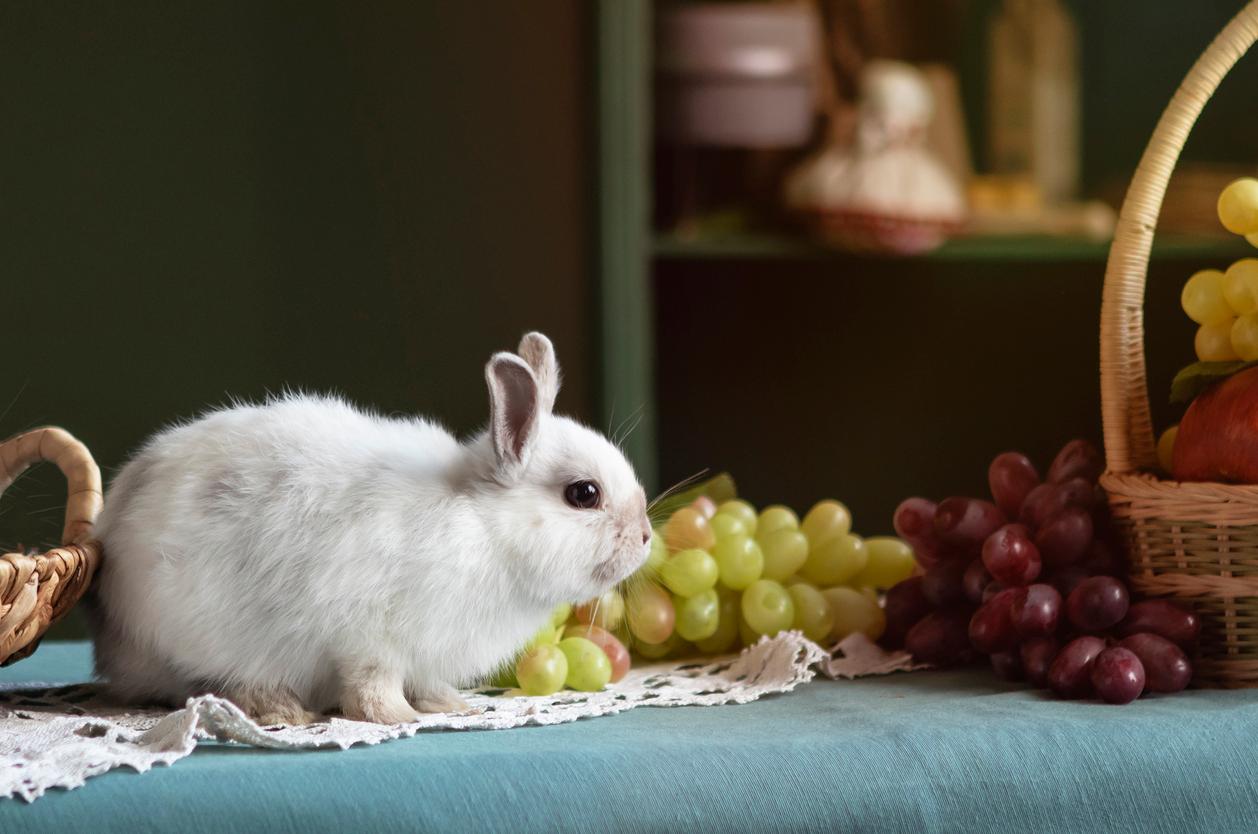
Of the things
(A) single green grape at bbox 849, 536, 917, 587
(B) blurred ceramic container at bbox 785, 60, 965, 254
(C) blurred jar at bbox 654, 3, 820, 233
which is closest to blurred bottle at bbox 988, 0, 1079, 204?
(B) blurred ceramic container at bbox 785, 60, 965, 254

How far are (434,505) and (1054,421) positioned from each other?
207 cm

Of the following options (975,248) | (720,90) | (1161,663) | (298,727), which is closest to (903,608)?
(1161,663)

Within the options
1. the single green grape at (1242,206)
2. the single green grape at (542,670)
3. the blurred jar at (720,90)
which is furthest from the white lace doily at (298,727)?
the blurred jar at (720,90)

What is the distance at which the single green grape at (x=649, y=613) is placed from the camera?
1.29m

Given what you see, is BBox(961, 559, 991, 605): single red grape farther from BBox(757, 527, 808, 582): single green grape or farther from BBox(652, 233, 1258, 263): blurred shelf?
BBox(652, 233, 1258, 263): blurred shelf

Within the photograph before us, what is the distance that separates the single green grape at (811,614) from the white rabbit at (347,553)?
240 millimetres

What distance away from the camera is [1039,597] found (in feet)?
3.86

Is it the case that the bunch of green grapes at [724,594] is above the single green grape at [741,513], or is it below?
below

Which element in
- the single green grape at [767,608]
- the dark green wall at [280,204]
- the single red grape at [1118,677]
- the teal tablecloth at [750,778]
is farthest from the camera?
the dark green wall at [280,204]

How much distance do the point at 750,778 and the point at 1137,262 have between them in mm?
602

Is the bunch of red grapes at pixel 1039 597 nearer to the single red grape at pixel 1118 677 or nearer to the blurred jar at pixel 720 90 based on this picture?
the single red grape at pixel 1118 677

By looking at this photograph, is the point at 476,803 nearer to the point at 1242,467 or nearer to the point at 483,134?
the point at 1242,467

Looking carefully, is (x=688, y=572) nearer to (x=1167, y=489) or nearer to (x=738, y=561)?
(x=738, y=561)

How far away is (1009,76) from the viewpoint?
9.75ft
